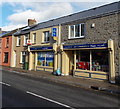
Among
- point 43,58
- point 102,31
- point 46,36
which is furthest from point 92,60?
point 46,36

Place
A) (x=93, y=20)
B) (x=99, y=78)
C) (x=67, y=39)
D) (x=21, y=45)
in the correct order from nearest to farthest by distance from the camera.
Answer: (x=99, y=78) → (x=93, y=20) → (x=67, y=39) → (x=21, y=45)

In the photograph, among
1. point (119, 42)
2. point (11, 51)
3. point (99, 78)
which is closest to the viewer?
point (119, 42)

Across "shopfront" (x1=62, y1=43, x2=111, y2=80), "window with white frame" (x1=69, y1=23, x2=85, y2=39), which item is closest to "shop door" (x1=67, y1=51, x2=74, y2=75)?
"shopfront" (x1=62, y1=43, x2=111, y2=80)

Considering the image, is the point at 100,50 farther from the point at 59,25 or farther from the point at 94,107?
the point at 94,107

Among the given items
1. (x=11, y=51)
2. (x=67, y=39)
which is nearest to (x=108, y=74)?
(x=67, y=39)

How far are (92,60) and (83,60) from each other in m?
1.07

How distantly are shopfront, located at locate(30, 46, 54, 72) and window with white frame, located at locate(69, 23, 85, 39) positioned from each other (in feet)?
10.3

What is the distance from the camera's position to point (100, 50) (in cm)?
1203

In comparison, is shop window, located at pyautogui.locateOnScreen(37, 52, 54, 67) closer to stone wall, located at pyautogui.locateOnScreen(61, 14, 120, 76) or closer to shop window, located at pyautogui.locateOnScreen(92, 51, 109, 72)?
stone wall, located at pyautogui.locateOnScreen(61, 14, 120, 76)

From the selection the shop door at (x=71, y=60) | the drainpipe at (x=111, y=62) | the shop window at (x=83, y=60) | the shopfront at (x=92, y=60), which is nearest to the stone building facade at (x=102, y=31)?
the drainpipe at (x=111, y=62)

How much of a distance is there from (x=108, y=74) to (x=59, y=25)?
783 centimetres

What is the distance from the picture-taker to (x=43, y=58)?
1727 centimetres

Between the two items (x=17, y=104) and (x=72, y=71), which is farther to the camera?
(x=72, y=71)

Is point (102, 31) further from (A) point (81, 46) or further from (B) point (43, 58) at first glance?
(B) point (43, 58)
